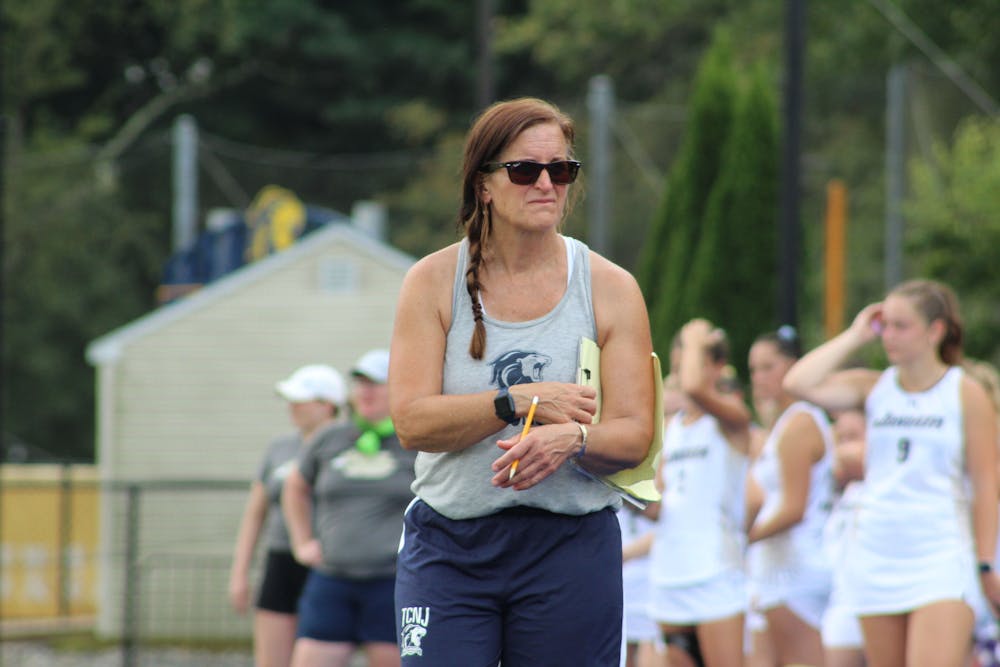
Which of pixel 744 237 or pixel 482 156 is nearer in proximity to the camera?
pixel 482 156

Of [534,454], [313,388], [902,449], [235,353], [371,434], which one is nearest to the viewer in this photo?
[534,454]

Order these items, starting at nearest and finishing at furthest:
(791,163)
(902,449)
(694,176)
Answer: (902,449), (791,163), (694,176)

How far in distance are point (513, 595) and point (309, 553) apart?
14.3 ft

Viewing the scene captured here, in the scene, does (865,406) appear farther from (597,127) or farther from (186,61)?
(186,61)

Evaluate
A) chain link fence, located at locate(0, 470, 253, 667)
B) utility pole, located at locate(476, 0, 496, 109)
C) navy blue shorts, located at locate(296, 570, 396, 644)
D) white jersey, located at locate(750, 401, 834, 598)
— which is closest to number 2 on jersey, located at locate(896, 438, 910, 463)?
Answer: white jersey, located at locate(750, 401, 834, 598)

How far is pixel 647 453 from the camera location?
14.5ft

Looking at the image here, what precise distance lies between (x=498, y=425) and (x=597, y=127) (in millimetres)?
17605

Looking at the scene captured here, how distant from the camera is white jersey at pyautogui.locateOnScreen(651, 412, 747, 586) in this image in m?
8.10

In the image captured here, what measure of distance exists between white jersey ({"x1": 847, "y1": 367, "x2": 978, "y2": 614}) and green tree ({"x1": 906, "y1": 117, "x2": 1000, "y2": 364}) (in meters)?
8.16

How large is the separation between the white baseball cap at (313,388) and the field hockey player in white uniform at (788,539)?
2369 mm

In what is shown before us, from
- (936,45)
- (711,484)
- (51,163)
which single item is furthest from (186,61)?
(711,484)

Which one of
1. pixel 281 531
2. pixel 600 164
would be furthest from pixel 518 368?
pixel 600 164

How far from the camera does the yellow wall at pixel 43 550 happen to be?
60.3 ft

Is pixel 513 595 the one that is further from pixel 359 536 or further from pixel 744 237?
pixel 744 237
